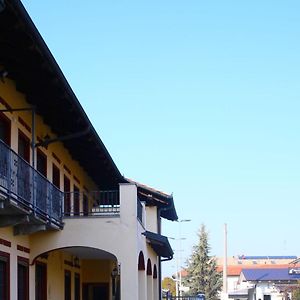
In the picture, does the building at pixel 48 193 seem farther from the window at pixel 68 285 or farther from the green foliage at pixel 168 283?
the green foliage at pixel 168 283

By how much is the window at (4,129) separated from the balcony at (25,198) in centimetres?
97

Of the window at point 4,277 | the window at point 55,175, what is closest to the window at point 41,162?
the window at point 55,175

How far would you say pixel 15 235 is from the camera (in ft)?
58.9

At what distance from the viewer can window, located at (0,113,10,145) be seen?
1695 cm

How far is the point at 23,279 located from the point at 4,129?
4133 millimetres

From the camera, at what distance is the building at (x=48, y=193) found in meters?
15.2

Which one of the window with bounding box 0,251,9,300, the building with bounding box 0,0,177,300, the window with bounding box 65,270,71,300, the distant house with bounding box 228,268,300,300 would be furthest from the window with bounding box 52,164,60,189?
the distant house with bounding box 228,268,300,300

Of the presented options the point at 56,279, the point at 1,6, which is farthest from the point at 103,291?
the point at 1,6

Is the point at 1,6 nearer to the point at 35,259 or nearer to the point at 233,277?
the point at 35,259

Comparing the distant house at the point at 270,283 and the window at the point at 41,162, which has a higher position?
the window at the point at 41,162

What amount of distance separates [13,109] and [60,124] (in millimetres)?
4016

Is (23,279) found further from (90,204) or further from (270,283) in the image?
(270,283)

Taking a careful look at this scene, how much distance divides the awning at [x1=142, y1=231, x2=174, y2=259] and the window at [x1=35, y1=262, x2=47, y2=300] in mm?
3687

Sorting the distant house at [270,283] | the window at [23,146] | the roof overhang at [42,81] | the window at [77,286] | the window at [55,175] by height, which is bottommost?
the distant house at [270,283]
